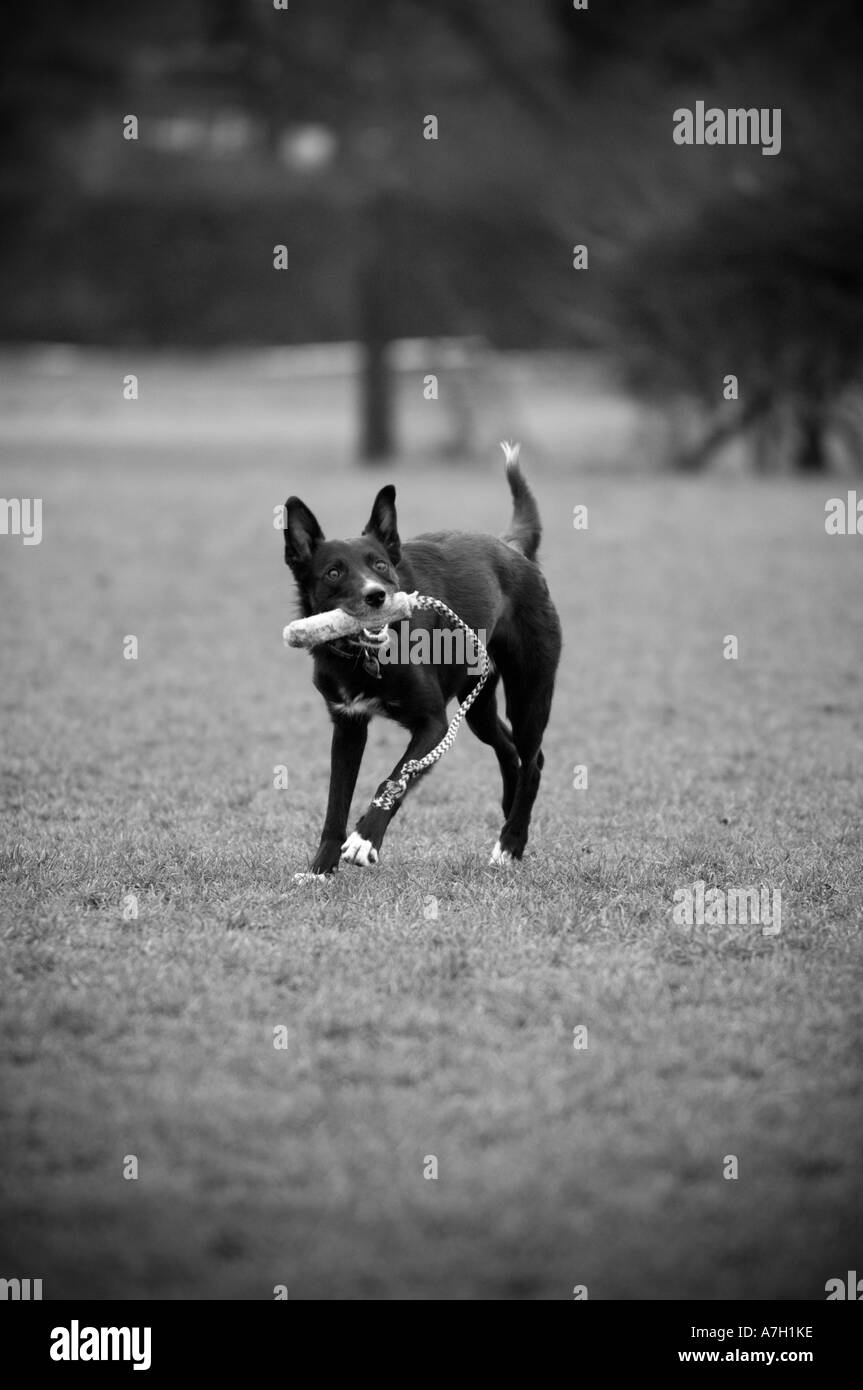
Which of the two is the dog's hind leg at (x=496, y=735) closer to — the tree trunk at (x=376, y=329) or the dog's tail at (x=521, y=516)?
the dog's tail at (x=521, y=516)

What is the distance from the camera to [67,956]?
13.8ft

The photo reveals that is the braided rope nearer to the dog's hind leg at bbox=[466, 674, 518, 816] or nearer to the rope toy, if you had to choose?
the rope toy

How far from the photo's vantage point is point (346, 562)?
4.86m

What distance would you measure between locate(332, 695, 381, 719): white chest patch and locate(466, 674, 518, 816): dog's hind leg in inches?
26.3

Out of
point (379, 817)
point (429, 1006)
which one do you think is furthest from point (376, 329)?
point (429, 1006)

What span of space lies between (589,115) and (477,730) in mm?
18136

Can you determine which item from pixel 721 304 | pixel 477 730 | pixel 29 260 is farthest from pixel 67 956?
pixel 29 260

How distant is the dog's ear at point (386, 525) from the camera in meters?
5.03

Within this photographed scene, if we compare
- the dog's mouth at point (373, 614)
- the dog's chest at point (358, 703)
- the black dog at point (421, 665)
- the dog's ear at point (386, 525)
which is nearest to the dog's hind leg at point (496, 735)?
the black dog at point (421, 665)

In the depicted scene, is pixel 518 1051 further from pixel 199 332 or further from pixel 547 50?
pixel 199 332

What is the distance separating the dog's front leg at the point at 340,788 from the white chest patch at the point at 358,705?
0.13 ft

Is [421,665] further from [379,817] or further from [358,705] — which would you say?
[379,817]

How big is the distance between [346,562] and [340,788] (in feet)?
2.64

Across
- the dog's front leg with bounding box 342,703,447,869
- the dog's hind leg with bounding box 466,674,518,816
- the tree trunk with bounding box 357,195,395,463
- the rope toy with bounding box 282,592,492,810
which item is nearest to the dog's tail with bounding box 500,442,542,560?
the dog's hind leg with bounding box 466,674,518,816
